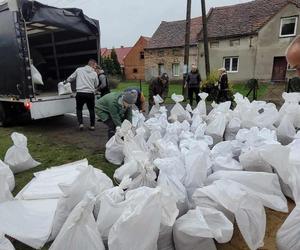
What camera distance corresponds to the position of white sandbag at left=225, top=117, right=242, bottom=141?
13.3 feet

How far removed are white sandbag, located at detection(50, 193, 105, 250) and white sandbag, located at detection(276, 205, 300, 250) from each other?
1.10m

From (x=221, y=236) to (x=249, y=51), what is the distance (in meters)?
18.8

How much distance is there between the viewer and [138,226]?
1578 millimetres

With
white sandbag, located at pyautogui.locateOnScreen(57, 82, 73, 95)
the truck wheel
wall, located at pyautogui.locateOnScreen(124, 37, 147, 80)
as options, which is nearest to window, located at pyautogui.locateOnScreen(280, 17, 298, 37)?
white sandbag, located at pyautogui.locateOnScreen(57, 82, 73, 95)

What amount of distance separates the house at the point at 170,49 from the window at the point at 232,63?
2.29 m

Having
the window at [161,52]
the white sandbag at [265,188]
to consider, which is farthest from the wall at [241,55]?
the white sandbag at [265,188]

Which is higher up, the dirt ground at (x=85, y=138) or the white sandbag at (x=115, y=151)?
the white sandbag at (x=115, y=151)

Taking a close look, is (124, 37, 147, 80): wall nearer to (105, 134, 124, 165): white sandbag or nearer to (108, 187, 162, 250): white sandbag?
(105, 134, 124, 165): white sandbag

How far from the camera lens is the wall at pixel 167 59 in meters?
21.2

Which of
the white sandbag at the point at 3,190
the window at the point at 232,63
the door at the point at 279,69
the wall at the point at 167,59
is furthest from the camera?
the wall at the point at 167,59

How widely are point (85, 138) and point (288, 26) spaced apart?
17.3 meters

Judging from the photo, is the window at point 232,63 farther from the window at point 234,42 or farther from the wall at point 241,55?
the window at point 234,42

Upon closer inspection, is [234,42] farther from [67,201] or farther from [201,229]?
[201,229]

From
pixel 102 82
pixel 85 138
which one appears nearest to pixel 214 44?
pixel 102 82
